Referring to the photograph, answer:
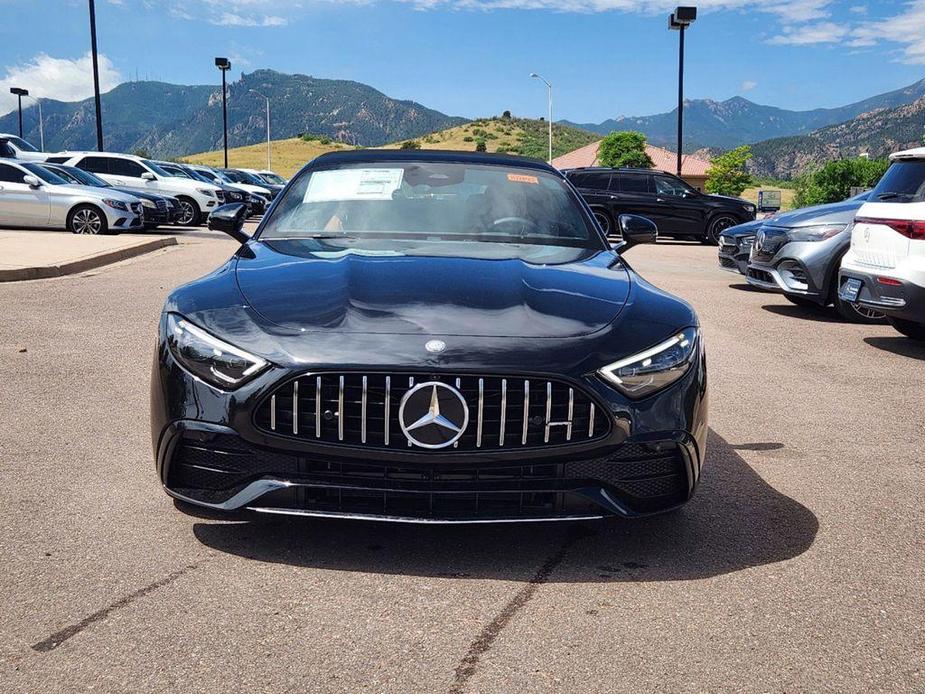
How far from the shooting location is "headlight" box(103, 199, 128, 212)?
1922 centimetres

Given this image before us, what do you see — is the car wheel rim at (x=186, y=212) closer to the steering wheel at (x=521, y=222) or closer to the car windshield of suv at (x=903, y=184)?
the car windshield of suv at (x=903, y=184)

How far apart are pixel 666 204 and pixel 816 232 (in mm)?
13613

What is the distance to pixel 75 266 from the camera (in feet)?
43.2

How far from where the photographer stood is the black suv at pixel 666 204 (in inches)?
940

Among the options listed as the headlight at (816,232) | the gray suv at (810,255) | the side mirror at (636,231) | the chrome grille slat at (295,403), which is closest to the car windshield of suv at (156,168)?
the gray suv at (810,255)

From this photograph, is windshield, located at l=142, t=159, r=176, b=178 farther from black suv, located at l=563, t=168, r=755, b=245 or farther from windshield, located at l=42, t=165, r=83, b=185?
black suv, located at l=563, t=168, r=755, b=245

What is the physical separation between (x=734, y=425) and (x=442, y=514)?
2.83m

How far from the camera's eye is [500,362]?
3.20 m

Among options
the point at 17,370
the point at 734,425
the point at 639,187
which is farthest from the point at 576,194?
the point at 639,187

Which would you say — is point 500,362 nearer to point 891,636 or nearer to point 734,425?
point 891,636

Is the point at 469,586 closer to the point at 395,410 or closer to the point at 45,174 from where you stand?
the point at 395,410

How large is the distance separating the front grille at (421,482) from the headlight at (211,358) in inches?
7.7

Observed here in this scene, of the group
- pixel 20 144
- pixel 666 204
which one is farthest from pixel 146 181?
pixel 666 204

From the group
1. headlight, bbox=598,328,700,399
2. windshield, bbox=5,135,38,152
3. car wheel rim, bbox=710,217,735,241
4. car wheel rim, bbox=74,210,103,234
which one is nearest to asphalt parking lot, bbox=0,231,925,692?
headlight, bbox=598,328,700,399
